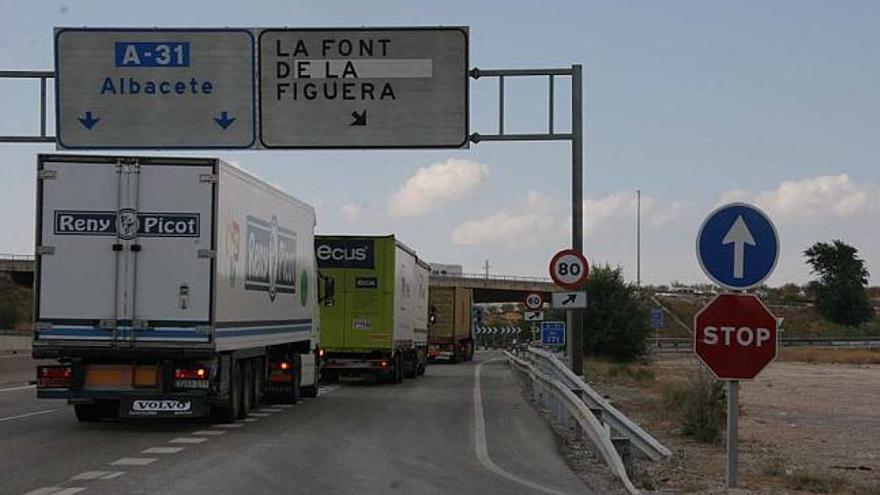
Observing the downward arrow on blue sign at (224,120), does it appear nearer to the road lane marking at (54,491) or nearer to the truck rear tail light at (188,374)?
the truck rear tail light at (188,374)

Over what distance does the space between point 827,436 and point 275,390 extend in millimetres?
10077

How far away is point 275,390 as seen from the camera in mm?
23703

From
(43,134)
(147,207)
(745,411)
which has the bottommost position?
(745,411)

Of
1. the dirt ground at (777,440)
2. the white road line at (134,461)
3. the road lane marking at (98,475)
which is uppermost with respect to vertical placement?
the road lane marking at (98,475)

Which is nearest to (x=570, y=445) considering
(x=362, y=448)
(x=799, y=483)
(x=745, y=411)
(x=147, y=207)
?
(x=362, y=448)

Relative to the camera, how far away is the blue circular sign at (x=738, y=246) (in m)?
10.9

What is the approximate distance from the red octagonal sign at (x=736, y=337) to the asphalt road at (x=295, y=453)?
2.06m

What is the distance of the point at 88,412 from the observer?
18953 millimetres

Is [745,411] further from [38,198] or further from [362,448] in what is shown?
[38,198]

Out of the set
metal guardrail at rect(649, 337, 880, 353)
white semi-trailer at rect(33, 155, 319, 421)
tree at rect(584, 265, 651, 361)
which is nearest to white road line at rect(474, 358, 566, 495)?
white semi-trailer at rect(33, 155, 319, 421)

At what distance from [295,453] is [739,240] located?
6575 millimetres

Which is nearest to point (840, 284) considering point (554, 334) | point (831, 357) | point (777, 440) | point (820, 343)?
point (820, 343)

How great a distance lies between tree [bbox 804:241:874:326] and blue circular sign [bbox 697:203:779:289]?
126m

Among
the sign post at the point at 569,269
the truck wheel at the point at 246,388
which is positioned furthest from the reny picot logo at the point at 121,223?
the sign post at the point at 569,269
